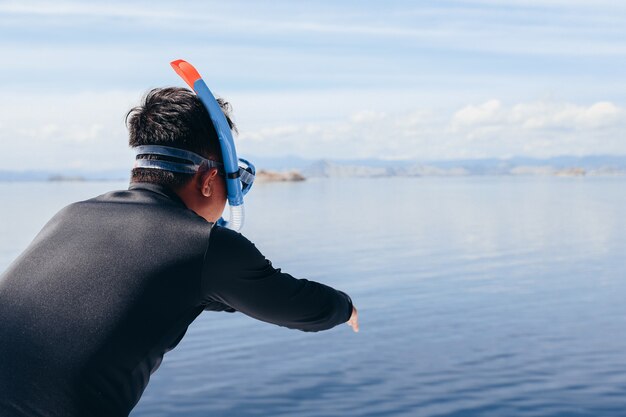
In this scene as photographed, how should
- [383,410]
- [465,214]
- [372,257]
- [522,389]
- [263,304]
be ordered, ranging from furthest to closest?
[465,214] < [372,257] < [522,389] < [383,410] < [263,304]

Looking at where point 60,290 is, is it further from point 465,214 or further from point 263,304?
point 465,214

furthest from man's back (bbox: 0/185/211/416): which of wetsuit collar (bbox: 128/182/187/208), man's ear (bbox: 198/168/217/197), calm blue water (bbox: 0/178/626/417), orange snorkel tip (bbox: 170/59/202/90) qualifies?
calm blue water (bbox: 0/178/626/417)

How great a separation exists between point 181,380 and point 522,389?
647 cm

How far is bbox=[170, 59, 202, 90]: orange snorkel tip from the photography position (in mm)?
3452

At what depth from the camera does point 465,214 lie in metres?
79.8

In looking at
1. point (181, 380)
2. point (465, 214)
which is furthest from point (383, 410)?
point (465, 214)

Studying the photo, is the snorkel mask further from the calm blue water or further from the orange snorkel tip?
the calm blue water

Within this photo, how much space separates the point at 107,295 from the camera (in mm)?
3119

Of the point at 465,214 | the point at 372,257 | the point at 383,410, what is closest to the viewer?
the point at 383,410

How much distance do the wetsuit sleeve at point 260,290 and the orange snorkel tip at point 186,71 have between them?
61 cm

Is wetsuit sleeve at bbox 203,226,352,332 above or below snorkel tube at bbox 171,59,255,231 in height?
below

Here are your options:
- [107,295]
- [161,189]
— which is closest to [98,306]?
[107,295]

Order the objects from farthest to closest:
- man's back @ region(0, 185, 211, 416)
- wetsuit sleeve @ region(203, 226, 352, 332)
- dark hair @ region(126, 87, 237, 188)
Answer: dark hair @ region(126, 87, 237, 188)
wetsuit sleeve @ region(203, 226, 352, 332)
man's back @ region(0, 185, 211, 416)

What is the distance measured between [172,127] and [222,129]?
188mm
